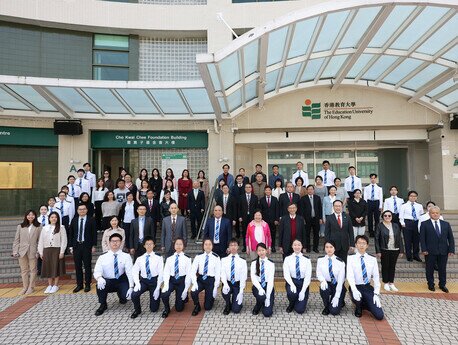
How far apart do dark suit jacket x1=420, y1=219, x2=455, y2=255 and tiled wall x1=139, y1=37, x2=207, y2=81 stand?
9.63 m

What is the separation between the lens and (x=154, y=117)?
1212 centimetres

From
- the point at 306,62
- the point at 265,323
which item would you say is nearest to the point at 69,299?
the point at 265,323

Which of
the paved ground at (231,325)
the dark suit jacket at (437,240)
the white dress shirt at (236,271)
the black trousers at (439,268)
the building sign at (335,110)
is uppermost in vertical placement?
the building sign at (335,110)

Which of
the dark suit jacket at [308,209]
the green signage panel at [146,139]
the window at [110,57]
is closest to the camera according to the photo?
the dark suit jacket at [308,209]

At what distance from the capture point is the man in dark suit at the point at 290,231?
22.7ft

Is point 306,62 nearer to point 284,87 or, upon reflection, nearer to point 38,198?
point 284,87

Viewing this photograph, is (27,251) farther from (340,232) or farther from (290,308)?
(340,232)

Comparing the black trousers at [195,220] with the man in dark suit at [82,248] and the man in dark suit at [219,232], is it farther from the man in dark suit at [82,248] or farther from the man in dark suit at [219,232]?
the man in dark suit at [82,248]

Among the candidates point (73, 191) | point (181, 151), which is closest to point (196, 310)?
point (73, 191)

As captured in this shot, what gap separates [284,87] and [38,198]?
1000 centimetres

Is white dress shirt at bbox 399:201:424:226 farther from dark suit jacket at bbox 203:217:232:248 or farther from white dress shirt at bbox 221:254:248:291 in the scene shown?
white dress shirt at bbox 221:254:248:291

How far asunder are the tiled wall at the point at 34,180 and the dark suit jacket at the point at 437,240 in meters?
11.9

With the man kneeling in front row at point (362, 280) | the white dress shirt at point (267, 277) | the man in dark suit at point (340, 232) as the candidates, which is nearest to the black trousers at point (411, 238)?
the man in dark suit at point (340, 232)

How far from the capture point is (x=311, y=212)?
802 centimetres
